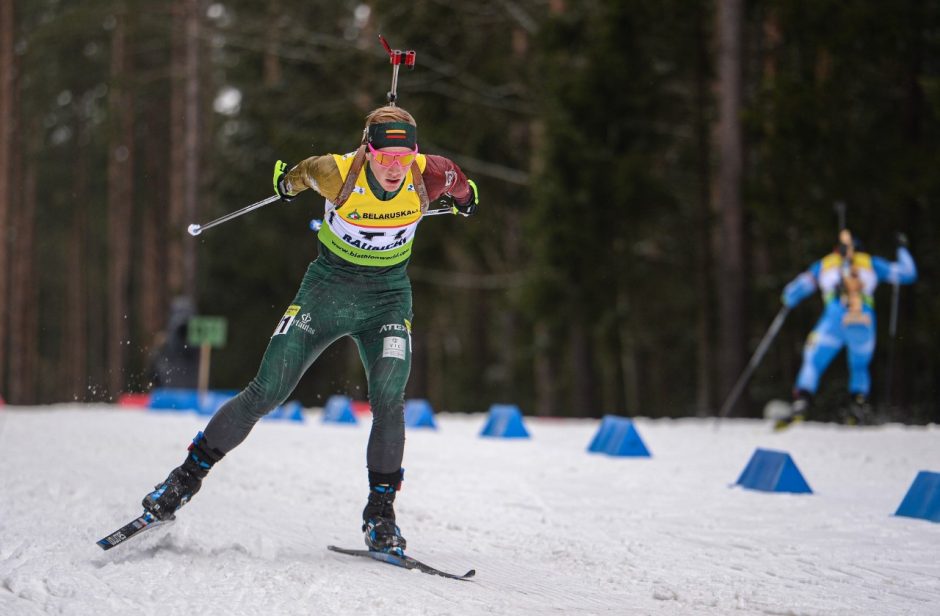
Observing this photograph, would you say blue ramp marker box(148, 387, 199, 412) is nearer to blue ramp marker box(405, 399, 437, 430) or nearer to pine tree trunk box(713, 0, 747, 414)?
blue ramp marker box(405, 399, 437, 430)

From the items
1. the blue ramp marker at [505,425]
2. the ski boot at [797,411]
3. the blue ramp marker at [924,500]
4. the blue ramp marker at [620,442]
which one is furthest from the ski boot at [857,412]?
the blue ramp marker at [924,500]

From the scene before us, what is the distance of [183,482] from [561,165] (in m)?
15.5

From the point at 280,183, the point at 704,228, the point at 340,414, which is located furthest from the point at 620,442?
the point at 704,228

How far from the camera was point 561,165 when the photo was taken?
2003cm

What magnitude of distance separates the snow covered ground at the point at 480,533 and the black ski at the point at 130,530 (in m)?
0.06

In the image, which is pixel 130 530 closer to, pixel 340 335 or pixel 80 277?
pixel 340 335

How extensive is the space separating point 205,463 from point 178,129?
30927 millimetres

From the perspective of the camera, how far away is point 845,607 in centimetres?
443

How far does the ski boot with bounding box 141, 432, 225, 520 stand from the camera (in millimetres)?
5082

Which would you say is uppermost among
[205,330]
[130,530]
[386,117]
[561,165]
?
[561,165]

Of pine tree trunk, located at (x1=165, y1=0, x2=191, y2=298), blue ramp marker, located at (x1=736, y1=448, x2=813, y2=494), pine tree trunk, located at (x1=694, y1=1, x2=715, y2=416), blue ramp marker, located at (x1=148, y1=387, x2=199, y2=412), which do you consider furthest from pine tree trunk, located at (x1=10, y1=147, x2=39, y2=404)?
blue ramp marker, located at (x1=736, y1=448, x2=813, y2=494)

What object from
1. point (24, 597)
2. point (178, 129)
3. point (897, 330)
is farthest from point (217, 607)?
point (178, 129)

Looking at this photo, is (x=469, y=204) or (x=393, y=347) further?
(x=469, y=204)

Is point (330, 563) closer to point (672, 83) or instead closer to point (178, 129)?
point (672, 83)
